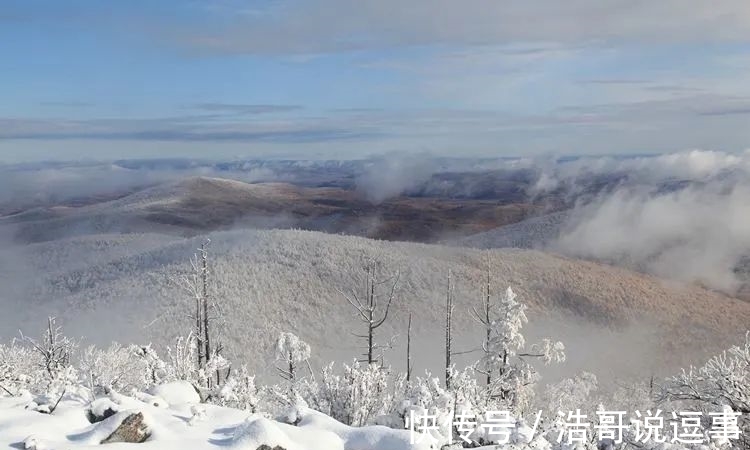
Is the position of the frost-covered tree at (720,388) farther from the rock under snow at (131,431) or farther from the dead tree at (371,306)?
the rock under snow at (131,431)

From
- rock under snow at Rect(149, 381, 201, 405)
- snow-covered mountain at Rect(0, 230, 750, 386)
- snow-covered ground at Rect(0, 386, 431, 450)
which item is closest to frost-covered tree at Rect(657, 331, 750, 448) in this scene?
snow-covered ground at Rect(0, 386, 431, 450)

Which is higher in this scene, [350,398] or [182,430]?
[182,430]

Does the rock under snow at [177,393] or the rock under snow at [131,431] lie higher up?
the rock under snow at [131,431]

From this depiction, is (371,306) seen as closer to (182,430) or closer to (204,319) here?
(204,319)

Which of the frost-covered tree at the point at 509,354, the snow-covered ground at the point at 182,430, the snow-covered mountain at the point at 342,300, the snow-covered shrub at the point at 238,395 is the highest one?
the snow-covered ground at the point at 182,430

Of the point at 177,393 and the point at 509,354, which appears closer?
the point at 177,393

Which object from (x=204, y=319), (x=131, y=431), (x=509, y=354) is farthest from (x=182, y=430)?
(x=509, y=354)

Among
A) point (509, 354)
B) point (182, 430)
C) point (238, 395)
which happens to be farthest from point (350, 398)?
point (509, 354)

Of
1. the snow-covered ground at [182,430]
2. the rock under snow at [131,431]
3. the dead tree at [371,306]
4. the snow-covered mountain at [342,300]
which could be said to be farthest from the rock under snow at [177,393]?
the snow-covered mountain at [342,300]

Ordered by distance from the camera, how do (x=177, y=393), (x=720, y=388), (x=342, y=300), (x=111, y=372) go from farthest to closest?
1. (x=342, y=300)
2. (x=111, y=372)
3. (x=720, y=388)
4. (x=177, y=393)

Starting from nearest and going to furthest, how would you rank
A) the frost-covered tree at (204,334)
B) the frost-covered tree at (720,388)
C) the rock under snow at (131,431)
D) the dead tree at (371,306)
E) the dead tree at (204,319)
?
the rock under snow at (131,431), the frost-covered tree at (720,388), the frost-covered tree at (204,334), the dead tree at (371,306), the dead tree at (204,319)

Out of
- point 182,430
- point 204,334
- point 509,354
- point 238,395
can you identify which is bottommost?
Result: point 509,354

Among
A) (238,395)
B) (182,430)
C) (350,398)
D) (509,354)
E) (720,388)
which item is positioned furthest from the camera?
(509,354)
